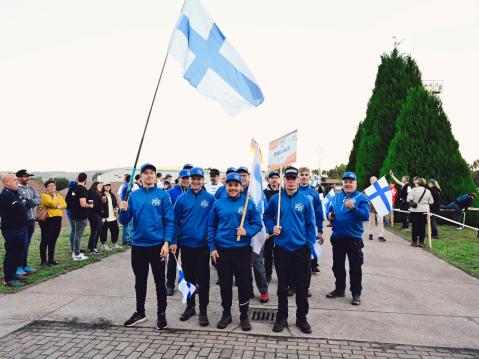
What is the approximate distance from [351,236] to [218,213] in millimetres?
2299

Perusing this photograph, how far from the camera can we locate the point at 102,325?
4.63m

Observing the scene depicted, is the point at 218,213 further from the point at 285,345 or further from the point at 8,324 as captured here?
the point at 8,324

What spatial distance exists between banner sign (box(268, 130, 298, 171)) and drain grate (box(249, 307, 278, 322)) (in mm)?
2051

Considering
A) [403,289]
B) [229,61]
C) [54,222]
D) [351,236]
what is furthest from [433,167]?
[54,222]

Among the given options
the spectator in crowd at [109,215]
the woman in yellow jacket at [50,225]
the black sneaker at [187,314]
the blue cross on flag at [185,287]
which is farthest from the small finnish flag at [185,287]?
the spectator in crowd at [109,215]

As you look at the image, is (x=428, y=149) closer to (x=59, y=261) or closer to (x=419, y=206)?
(x=419, y=206)

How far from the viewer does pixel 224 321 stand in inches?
182

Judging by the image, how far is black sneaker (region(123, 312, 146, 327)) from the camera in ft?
15.1

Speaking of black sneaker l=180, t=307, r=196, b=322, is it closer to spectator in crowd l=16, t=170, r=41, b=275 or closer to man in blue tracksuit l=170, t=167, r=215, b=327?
man in blue tracksuit l=170, t=167, r=215, b=327

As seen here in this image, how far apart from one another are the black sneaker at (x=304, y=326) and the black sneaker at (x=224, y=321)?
0.87 meters

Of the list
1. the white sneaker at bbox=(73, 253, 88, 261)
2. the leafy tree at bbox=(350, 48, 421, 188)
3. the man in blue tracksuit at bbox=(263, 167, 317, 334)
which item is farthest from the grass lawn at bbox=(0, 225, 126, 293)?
the leafy tree at bbox=(350, 48, 421, 188)

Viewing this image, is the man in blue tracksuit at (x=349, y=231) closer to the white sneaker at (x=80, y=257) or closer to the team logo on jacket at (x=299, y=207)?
the team logo on jacket at (x=299, y=207)

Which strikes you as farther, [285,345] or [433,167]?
[433,167]

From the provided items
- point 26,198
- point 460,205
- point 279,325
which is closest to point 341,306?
point 279,325
